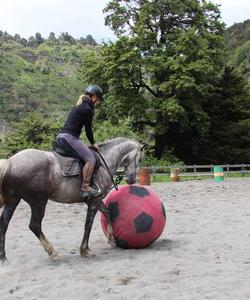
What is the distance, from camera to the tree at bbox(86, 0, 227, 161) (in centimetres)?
3544

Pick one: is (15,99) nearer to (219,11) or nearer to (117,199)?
(219,11)

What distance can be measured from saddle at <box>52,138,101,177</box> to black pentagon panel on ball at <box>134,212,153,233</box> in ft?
3.99

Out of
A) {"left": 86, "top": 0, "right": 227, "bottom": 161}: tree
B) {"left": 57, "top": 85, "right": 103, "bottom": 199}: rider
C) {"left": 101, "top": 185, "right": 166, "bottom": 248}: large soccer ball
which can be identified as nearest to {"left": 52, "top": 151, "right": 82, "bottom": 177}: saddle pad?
{"left": 57, "top": 85, "right": 103, "bottom": 199}: rider

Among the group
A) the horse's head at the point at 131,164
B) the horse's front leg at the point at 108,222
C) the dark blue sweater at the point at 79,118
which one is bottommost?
the horse's front leg at the point at 108,222

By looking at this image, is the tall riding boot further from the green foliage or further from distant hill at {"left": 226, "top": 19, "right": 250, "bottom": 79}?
distant hill at {"left": 226, "top": 19, "right": 250, "bottom": 79}

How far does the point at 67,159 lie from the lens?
25.4 feet

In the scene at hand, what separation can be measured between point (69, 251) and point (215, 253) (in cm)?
261

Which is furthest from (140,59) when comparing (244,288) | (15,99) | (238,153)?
(15,99)

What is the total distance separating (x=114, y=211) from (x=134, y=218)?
414 mm

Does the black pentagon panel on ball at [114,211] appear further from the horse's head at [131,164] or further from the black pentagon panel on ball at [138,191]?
the horse's head at [131,164]

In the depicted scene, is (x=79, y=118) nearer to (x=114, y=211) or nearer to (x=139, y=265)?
(x=114, y=211)

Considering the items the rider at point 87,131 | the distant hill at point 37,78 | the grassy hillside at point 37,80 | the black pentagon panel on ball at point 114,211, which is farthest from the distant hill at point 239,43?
the rider at point 87,131

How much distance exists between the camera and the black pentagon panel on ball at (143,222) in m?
8.02

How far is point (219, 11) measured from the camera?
3978 centimetres
